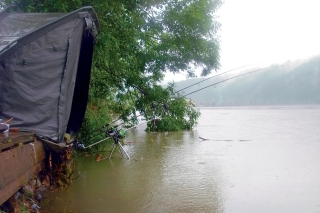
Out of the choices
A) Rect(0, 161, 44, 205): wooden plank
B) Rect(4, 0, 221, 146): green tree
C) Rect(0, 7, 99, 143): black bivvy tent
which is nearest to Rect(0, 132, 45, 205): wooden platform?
Rect(0, 161, 44, 205): wooden plank

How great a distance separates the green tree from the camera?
8688 millimetres

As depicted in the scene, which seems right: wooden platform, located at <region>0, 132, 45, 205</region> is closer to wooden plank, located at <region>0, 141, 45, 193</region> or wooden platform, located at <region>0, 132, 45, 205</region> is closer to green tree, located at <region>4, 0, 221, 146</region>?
wooden plank, located at <region>0, 141, 45, 193</region>

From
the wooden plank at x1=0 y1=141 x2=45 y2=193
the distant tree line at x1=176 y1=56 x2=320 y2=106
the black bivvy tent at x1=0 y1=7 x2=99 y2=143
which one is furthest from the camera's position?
the distant tree line at x1=176 y1=56 x2=320 y2=106

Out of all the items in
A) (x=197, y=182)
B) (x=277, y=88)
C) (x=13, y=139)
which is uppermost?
(x=277, y=88)

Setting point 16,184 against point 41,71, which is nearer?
point 16,184

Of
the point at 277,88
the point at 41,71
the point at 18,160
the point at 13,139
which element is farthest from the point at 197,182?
the point at 277,88

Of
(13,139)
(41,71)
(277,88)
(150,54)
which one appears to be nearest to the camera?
(13,139)

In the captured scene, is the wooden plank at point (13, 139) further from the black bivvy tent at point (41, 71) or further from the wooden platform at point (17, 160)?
the black bivvy tent at point (41, 71)

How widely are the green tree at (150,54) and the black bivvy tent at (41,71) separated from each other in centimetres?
268

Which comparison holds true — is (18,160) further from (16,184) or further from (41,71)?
(41,71)

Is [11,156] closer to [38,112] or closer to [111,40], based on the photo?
[38,112]

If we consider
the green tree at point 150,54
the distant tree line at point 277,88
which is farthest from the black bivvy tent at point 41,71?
the distant tree line at point 277,88

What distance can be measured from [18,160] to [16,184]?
0.23 m

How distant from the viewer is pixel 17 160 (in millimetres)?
3545
